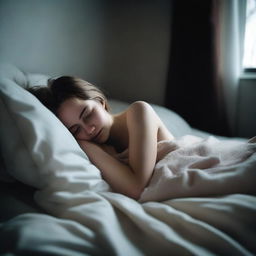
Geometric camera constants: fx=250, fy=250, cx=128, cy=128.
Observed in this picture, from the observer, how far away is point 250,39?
1.88 meters

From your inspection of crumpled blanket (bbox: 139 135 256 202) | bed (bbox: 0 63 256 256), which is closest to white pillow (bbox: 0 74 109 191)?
bed (bbox: 0 63 256 256)

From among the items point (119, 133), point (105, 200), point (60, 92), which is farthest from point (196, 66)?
point (105, 200)

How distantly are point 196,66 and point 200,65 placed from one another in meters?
0.03

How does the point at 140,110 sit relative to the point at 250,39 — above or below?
below

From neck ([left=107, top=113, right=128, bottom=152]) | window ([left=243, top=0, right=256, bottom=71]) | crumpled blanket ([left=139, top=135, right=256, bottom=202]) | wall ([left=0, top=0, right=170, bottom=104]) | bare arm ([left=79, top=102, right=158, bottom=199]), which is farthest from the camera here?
window ([left=243, top=0, right=256, bottom=71])

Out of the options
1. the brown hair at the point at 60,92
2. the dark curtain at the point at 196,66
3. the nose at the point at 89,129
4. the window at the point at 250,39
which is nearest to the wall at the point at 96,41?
the dark curtain at the point at 196,66

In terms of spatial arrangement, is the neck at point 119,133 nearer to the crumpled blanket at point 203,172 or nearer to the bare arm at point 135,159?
the bare arm at point 135,159

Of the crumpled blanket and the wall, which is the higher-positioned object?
the wall

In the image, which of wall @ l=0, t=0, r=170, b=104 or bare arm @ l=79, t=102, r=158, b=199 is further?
wall @ l=0, t=0, r=170, b=104

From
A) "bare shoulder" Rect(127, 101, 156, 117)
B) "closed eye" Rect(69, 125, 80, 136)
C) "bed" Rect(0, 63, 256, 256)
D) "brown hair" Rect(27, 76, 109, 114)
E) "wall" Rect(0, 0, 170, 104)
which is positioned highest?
"wall" Rect(0, 0, 170, 104)

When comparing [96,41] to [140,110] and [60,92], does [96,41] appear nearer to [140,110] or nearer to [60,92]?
[60,92]

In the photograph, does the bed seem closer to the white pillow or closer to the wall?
the white pillow

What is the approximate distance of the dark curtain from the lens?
1.71 m

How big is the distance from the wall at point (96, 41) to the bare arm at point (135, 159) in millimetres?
791
